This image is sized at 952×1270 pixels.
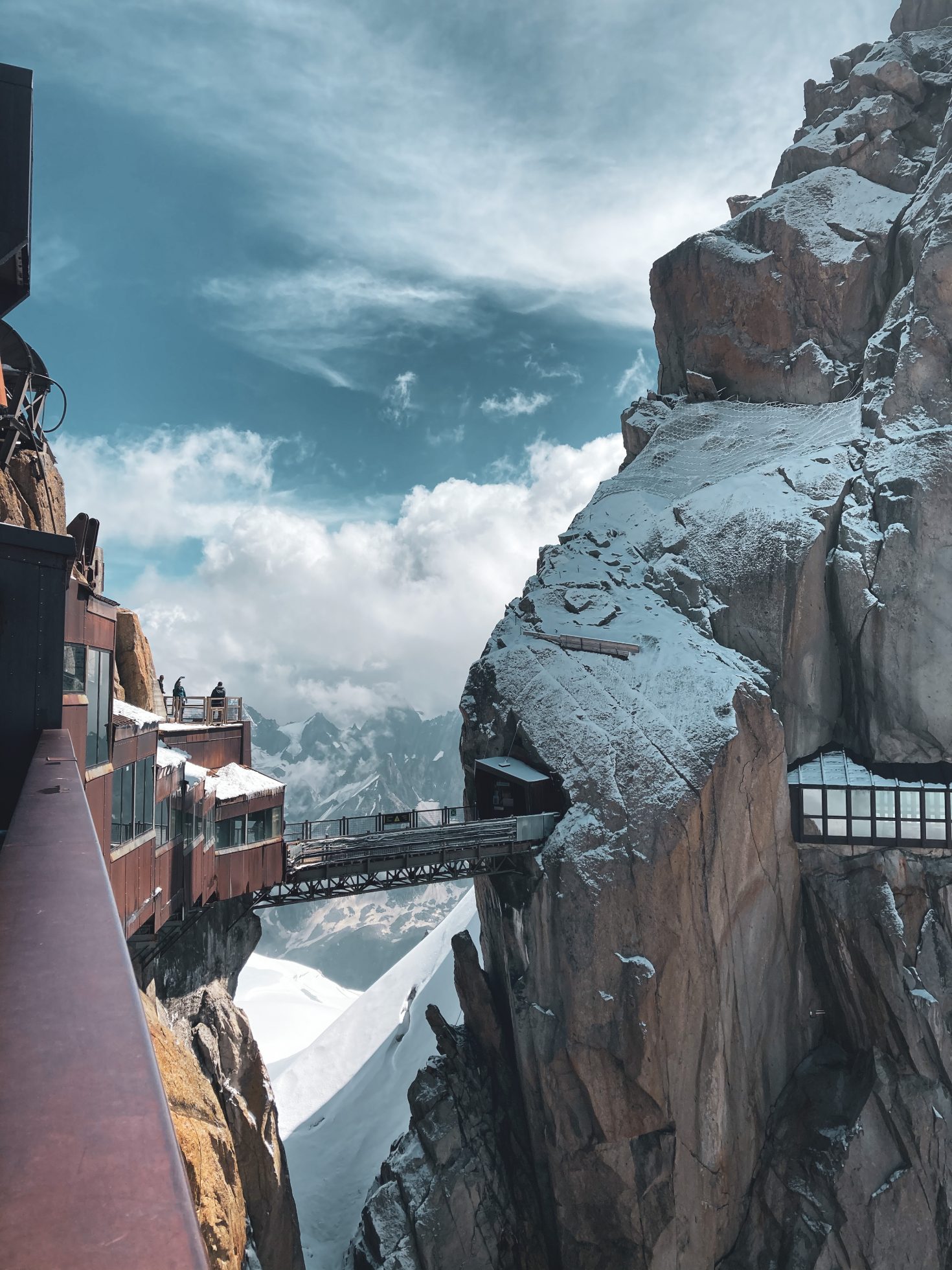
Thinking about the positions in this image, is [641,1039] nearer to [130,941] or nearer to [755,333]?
[130,941]

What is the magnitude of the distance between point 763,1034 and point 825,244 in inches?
1600

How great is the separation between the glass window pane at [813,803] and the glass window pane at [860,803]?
47.6 inches

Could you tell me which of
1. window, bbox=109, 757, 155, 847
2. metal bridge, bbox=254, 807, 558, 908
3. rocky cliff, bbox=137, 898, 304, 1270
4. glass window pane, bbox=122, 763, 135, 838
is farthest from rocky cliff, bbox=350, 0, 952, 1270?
glass window pane, bbox=122, 763, 135, 838

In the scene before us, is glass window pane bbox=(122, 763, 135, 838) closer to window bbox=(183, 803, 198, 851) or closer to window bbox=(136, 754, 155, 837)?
window bbox=(136, 754, 155, 837)

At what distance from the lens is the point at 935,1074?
29.6m

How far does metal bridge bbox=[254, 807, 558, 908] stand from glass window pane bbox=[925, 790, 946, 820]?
53.5 ft

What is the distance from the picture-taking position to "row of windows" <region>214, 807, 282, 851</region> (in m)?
24.8

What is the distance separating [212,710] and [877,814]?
30.6m

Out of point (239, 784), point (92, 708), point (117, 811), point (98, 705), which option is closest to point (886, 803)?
point (239, 784)

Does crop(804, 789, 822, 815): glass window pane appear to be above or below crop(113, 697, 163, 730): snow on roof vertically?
below

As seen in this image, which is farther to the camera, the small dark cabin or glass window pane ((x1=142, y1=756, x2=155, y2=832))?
the small dark cabin

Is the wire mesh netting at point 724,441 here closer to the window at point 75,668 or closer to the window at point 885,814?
the window at point 885,814

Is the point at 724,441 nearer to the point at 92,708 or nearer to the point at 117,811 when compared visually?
the point at 117,811

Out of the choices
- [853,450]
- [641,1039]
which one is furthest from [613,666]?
[853,450]
